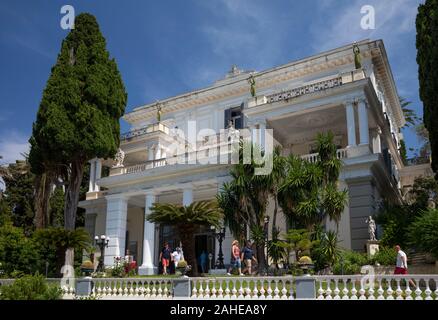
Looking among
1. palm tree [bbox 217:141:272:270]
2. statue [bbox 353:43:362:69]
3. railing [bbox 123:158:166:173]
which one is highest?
statue [bbox 353:43:362:69]

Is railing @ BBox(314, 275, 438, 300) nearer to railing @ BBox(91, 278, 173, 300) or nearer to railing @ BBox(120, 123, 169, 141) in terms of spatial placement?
railing @ BBox(91, 278, 173, 300)

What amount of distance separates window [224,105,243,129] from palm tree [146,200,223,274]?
14027 millimetres

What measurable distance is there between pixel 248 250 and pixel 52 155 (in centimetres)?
1234

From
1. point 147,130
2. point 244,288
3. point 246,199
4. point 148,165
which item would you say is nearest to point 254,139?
point 246,199

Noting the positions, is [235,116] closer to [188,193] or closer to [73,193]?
[188,193]

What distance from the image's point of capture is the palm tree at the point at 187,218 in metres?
15.8

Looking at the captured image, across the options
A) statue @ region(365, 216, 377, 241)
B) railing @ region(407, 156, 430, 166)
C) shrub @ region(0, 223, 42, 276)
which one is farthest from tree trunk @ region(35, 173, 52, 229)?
railing @ region(407, 156, 430, 166)

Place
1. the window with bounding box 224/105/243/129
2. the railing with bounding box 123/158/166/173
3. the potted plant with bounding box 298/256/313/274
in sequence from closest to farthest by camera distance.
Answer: the potted plant with bounding box 298/256/313/274
the railing with bounding box 123/158/166/173
the window with bounding box 224/105/243/129

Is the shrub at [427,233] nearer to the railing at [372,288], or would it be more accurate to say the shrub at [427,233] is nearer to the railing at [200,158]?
the railing at [372,288]

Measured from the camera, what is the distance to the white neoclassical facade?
857 inches

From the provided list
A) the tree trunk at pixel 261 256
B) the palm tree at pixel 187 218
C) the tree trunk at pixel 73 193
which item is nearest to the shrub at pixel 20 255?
the tree trunk at pixel 73 193

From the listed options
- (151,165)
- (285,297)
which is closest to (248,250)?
(285,297)

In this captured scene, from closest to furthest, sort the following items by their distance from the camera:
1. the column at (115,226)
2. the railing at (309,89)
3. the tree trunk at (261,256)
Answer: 1. the tree trunk at (261,256)
2. the railing at (309,89)
3. the column at (115,226)

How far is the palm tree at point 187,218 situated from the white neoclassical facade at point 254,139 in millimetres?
7283
